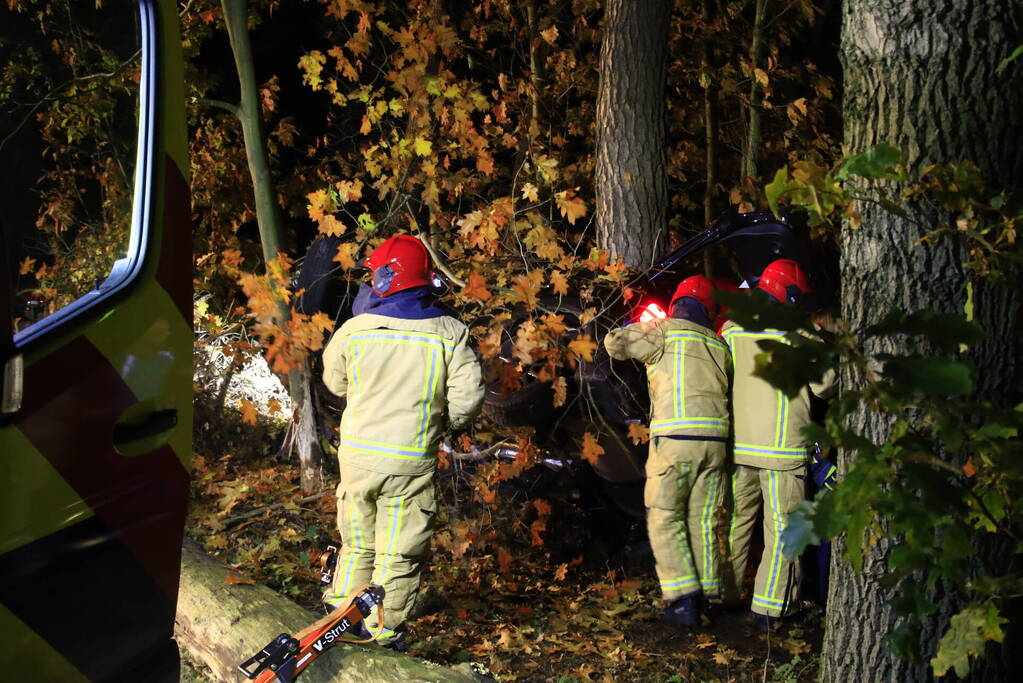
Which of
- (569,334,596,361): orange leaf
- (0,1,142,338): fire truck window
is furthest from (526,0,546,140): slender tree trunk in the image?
(0,1,142,338): fire truck window

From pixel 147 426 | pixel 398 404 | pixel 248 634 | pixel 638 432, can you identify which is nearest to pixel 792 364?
pixel 147 426

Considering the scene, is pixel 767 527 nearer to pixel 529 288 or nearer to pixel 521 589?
pixel 521 589

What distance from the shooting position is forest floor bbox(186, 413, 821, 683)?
4.38 meters

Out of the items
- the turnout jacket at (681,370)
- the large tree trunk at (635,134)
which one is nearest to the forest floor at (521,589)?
the turnout jacket at (681,370)

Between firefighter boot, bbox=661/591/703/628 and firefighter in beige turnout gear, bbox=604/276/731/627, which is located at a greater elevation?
firefighter in beige turnout gear, bbox=604/276/731/627

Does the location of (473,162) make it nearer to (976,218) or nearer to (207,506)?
(207,506)

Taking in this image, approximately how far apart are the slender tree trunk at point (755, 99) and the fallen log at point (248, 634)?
219 inches

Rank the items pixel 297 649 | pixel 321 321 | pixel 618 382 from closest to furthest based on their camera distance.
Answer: pixel 297 649, pixel 618 382, pixel 321 321

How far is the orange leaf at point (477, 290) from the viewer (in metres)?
5.29

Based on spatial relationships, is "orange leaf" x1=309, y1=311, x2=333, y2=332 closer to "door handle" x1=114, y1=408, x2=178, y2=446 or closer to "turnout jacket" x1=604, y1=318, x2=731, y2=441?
"turnout jacket" x1=604, y1=318, x2=731, y2=441

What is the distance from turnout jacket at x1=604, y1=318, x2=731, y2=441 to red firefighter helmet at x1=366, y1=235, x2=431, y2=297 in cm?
125

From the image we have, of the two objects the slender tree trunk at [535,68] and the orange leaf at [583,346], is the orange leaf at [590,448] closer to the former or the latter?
the orange leaf at [583,346]

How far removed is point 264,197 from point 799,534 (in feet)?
18.5

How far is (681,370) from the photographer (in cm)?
501
